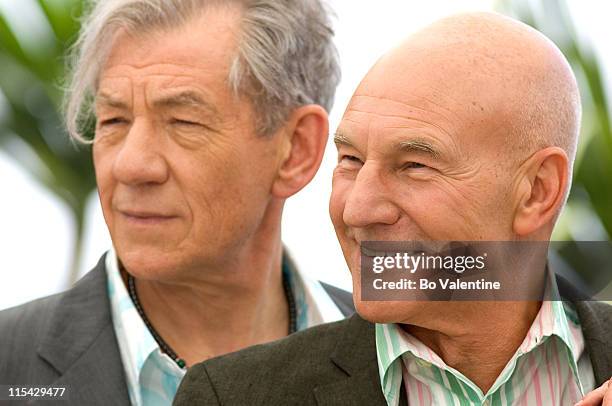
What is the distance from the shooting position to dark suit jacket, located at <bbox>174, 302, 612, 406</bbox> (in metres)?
2.25

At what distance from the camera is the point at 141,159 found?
293cm

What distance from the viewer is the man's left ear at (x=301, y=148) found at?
3225 millimetres

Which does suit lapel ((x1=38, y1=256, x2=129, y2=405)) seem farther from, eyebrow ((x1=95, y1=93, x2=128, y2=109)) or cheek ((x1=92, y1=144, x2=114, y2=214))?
eyebrow ((x1=95, y1=93, x2=128, y2=109))

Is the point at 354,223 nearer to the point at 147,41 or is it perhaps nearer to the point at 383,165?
the point at 383,165

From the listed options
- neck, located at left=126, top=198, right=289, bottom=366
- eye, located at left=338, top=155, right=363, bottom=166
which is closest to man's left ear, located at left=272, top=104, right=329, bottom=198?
neck, located at left=126, top=198, right=289, bottom=366

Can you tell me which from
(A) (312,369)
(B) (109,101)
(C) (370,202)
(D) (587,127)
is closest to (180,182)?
(B) (109,101)

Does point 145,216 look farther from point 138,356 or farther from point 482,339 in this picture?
point 482,339

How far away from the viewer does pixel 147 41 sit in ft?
10.0

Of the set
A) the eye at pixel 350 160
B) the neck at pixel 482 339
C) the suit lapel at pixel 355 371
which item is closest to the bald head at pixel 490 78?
the eye at pixel 350 160

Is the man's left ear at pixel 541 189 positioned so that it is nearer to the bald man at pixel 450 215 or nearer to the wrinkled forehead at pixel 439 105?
the bald man at pixel 450 215

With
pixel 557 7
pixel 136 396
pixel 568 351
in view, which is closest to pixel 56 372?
pixel 136 396

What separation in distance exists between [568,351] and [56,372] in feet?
4.19

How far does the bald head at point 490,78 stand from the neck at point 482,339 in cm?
29

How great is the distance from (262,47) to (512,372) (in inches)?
49.5
